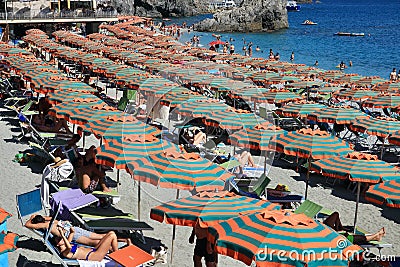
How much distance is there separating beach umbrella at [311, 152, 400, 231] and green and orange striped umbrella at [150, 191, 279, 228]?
193 centimetres

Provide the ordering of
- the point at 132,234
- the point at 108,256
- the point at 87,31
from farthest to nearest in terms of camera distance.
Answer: the point at 87,31
the point at 132,234
the point at 108,256

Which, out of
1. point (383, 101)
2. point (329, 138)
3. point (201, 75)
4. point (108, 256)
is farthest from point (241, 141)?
point (201, 75)

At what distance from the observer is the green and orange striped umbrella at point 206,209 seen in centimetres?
621

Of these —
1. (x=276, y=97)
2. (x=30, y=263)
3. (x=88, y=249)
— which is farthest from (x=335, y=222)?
(x=276, y=97)

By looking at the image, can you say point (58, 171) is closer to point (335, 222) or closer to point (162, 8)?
point (335, 222)

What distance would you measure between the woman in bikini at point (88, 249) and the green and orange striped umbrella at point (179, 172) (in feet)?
3.51

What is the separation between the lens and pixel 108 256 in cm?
670

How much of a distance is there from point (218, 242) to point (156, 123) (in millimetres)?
9869

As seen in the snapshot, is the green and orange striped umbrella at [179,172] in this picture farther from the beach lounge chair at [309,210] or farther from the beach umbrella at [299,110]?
the beach umbrella at [299,110]

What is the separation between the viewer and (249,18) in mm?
74438

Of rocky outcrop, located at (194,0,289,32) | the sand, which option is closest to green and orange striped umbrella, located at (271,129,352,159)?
the sand

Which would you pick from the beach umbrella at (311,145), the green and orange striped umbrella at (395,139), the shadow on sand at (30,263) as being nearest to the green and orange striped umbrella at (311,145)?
the beach umbrella at (311,145)

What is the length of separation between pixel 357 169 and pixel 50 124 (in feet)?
26.1

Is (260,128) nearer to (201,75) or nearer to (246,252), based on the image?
(246,252)
